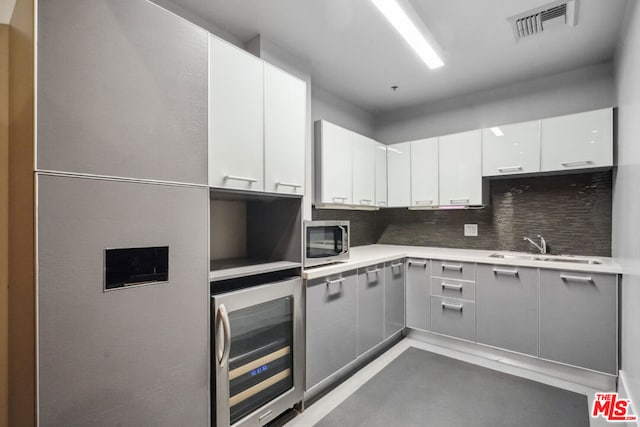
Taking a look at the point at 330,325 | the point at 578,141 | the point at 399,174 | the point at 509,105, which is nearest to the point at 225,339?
the point at 330,325

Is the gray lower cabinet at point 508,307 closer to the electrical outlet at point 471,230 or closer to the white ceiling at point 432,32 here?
the electrical outlet at point 471,230

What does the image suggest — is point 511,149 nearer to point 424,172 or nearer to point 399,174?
point 424,172

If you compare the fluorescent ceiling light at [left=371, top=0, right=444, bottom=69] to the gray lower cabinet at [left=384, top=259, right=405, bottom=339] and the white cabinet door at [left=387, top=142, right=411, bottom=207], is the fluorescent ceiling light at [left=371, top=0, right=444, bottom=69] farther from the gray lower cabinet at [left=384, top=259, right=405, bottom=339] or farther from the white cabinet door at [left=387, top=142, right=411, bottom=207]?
the gray lower cabinet at [left=384, top=259, right=405, bottom=339]

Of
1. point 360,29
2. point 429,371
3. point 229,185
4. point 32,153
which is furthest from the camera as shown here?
point 429,371

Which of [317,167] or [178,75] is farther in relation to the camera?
[317,167]

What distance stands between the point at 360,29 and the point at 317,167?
116 cm

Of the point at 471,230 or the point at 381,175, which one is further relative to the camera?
the point at 381,175

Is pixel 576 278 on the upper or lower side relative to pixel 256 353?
upper

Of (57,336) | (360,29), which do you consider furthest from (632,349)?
(57,336)

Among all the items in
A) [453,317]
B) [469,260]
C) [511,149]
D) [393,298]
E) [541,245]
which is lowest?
[453,317]

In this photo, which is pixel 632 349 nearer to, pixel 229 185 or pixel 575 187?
pixel 575 187

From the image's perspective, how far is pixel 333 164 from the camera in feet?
9.53

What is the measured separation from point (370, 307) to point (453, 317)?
874 millimetres

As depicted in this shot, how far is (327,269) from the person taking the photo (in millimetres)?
2109
